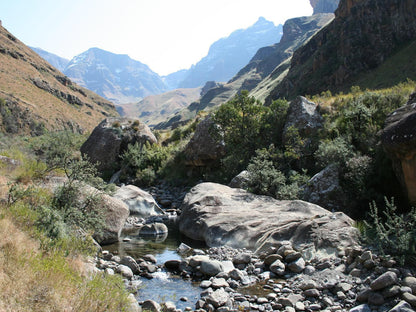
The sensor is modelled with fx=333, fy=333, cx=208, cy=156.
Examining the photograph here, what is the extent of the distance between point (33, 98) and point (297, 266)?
263ft

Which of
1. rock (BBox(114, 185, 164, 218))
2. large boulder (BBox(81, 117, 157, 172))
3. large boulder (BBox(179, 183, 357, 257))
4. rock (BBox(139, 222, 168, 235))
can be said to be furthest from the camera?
large boulder (BBox(81, 117, 157, 172))

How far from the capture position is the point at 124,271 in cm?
866

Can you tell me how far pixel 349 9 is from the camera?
76.9 m

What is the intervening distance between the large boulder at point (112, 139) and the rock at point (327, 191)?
60.7 ft

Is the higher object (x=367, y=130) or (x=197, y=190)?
(x=367, y=130)

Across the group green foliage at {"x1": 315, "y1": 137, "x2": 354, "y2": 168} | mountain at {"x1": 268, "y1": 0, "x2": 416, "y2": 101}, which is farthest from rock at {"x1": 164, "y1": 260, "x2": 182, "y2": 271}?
mountain at {"x1": 268, "y1": 0, "x2": 416, "y2": 101}

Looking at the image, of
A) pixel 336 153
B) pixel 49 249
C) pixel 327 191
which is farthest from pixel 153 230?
pixel 336 153

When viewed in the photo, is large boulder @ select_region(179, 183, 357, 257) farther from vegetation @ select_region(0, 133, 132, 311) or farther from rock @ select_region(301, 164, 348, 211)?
vegetation @ select_region(0, 133, 132, 311)

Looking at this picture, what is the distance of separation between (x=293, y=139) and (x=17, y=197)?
43.4 ft

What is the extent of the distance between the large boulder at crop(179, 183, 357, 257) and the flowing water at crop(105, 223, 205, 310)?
86cm

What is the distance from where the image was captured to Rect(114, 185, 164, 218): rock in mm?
17131

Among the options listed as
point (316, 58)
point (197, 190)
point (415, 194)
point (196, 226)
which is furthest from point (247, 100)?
point (316, 58)

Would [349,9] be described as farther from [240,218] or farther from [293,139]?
[240,218]

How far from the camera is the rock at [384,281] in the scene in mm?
6543
